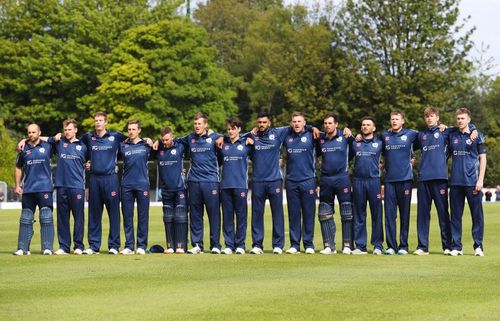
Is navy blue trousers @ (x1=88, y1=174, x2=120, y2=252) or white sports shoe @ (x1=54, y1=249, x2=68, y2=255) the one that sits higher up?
navy blue trousers @ (x1=88, y1=174, x2=120, y2=252)

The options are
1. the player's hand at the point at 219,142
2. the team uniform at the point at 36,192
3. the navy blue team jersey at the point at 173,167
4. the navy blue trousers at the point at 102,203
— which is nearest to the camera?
the team uniform at the point at 36,192

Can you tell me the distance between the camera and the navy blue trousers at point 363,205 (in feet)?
58.4

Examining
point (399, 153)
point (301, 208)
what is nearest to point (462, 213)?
point (399, 153)

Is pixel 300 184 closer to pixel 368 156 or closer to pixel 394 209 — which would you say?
pixel 368 156

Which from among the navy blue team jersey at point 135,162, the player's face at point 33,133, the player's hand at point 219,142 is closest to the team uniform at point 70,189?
the player's face at point 33,133

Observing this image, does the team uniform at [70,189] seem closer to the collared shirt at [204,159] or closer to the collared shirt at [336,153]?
the collared shirt at [204,159]

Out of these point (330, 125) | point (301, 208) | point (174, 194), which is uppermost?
point (330, 125)

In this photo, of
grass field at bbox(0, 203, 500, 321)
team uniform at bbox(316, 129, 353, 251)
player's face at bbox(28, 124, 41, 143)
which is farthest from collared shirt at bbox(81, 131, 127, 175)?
team uniform at bbox(316, 129, 353, 251)

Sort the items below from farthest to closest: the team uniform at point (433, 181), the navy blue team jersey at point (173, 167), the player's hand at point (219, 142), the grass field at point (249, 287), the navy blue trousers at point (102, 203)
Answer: the navy blue team jersey at point (173, 167) < the player's hand at point (219, 142) < the navy blue trousers at point (102, 203) < the team uniform at point (433, 181) < the grass field at point (249, 287)

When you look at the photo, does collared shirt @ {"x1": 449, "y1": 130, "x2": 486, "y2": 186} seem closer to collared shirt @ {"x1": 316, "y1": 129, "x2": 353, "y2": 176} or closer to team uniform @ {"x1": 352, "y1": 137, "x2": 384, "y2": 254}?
team uniform @ {"x1": 352, "y1": 137, "x2": 384, "y2": 254}

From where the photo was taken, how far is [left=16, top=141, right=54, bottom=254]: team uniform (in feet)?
58.5

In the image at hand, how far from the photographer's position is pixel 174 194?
18.3 metres

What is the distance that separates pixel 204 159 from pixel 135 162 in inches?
43.2

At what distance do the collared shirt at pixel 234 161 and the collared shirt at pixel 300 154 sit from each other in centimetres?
68
